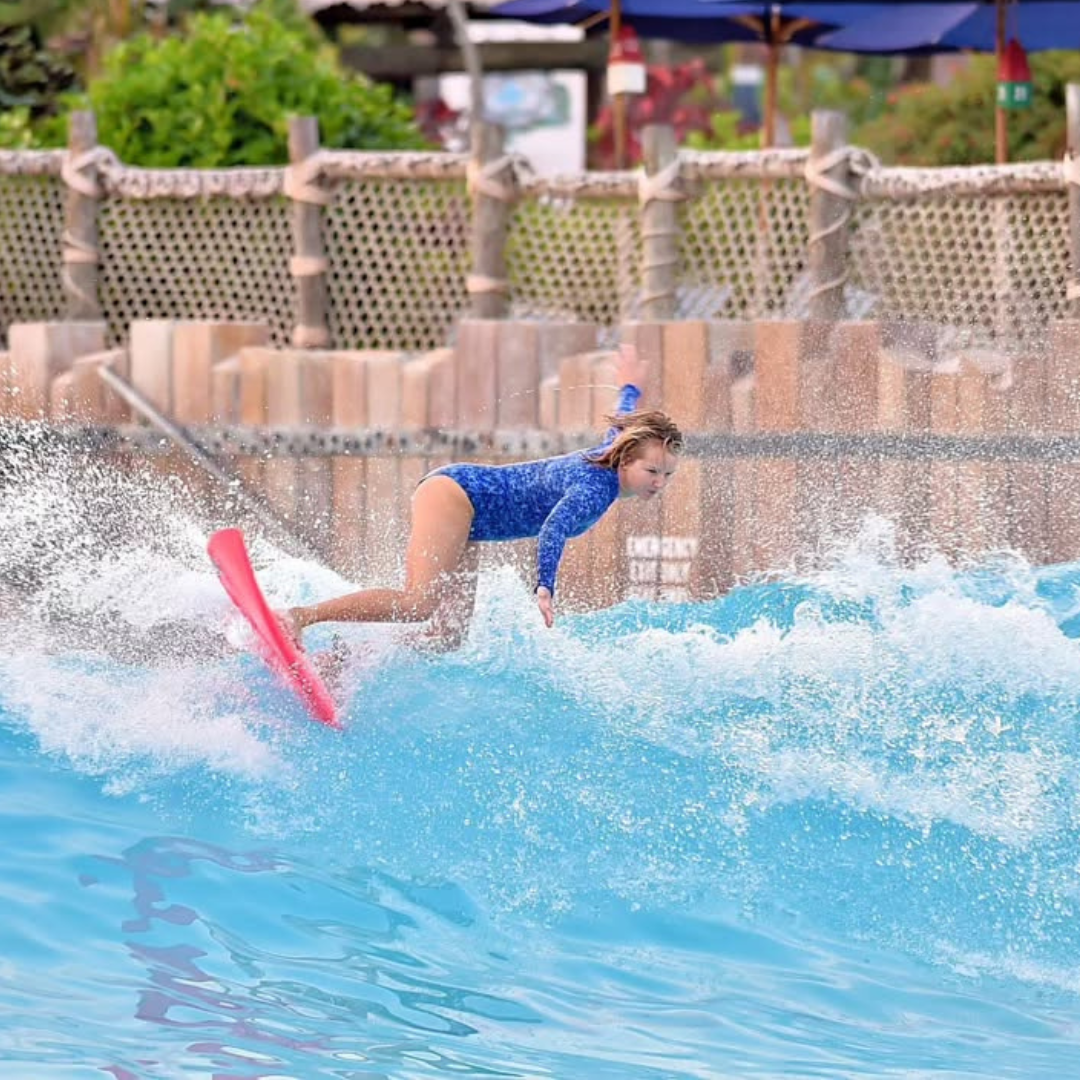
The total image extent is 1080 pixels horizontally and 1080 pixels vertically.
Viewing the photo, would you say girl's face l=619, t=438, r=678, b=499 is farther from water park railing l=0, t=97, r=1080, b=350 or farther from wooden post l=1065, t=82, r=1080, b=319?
wooden post l=1065, t=82, r=1080, b=319

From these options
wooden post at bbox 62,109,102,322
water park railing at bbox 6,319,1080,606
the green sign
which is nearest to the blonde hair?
water park railing at bbox 6,319,1080,606

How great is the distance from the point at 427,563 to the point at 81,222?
15.0 ft

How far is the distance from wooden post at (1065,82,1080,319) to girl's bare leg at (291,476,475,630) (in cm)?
371

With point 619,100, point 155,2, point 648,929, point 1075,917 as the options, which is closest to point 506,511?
point 648,929

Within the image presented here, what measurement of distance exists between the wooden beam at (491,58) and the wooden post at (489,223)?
945 cm

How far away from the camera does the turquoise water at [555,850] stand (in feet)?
17.9

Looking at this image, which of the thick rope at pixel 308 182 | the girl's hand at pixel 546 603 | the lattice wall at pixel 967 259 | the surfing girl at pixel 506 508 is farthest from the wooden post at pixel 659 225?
the girl's hand at pixel 546 603

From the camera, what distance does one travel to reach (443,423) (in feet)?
33.5

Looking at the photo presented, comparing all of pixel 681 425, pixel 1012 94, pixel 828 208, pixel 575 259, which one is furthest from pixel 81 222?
pixel 1012 94

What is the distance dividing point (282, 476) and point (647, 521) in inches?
68.7

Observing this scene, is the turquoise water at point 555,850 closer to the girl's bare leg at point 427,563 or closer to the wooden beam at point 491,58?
the girl's bare leg at point 427,563

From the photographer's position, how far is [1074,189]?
9.69 meters

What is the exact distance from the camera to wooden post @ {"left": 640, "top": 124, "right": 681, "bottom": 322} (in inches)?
399

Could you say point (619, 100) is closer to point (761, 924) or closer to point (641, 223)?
point (641, 223)
